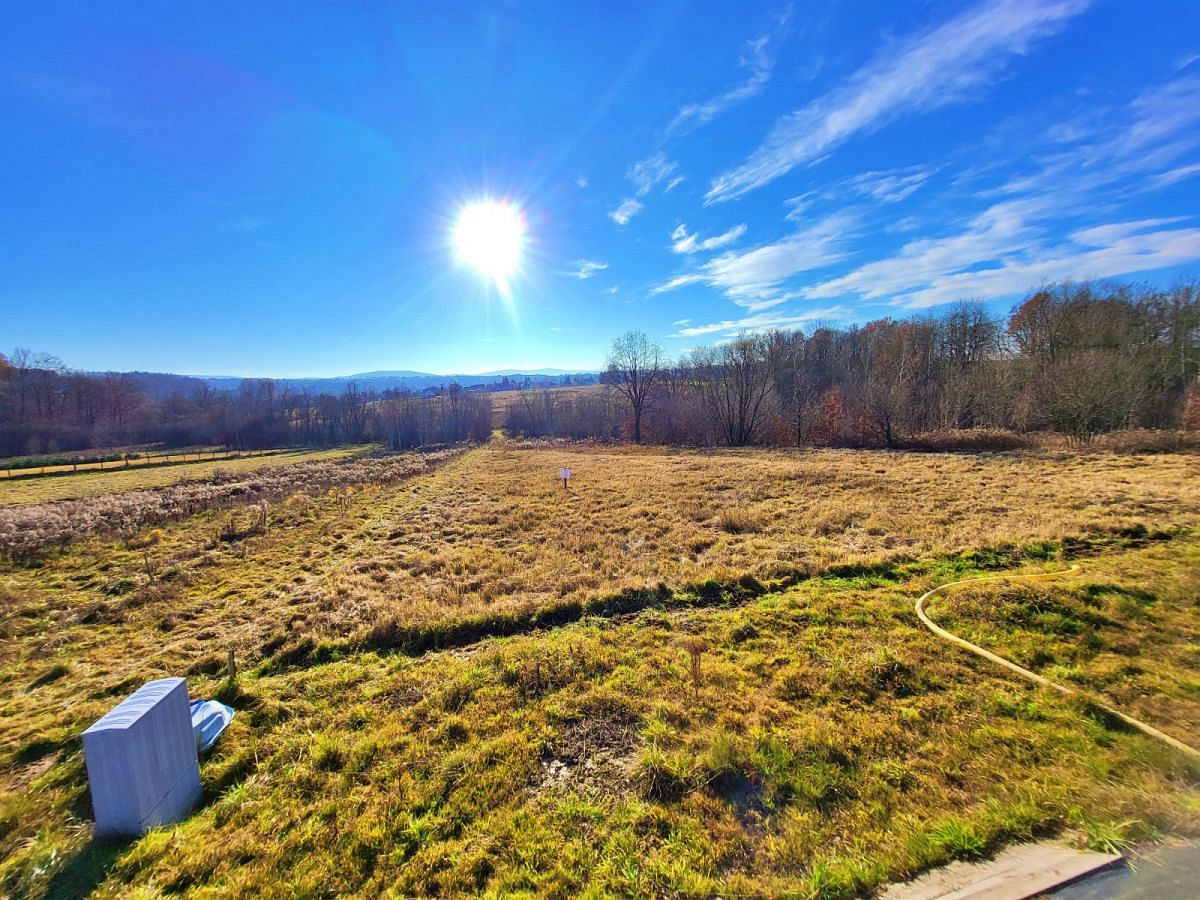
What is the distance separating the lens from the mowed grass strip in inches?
105

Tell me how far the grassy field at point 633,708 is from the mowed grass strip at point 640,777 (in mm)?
22

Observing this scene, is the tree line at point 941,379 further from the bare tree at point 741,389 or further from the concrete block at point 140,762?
the concrete block at point 140,762

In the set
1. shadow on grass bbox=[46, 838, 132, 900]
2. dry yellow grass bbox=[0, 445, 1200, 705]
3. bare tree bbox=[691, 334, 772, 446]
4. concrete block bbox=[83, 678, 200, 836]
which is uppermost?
bare tree bbox=[691, 334, 772, 446]

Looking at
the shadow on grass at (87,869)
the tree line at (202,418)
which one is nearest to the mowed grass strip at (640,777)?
the shadow on grass at (87,869)

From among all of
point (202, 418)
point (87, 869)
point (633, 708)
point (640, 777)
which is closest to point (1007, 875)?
point (640, 777)

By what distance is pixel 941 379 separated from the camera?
108 ft

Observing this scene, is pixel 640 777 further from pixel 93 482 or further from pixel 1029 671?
pixel 93 482

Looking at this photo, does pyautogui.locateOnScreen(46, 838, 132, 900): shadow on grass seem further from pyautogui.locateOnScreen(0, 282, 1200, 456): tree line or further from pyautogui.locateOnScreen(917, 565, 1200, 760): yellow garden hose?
pyautogui.locateOnScreen(0, 282, 1200, 456): tree line

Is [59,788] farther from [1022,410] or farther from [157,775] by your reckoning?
[1022,410]

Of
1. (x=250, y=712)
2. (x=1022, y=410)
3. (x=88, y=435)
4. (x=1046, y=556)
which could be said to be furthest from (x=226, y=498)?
(x=88, y=435)

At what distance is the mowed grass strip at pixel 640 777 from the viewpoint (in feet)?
8.75

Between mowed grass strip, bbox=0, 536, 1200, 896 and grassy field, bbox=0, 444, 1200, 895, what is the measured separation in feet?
0.07

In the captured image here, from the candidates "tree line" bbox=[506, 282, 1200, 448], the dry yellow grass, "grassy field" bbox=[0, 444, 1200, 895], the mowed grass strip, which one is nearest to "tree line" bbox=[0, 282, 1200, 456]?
"tree line" bbox=[506, 282, 1200, 448]

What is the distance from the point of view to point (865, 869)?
2.54 meters
